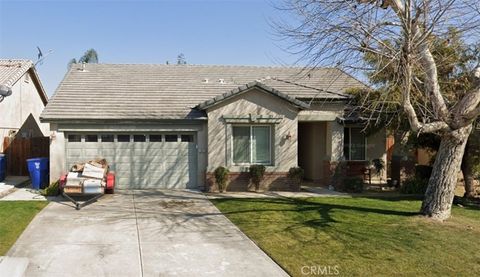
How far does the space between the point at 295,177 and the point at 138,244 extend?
869 cm

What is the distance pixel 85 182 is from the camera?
13.6 metres

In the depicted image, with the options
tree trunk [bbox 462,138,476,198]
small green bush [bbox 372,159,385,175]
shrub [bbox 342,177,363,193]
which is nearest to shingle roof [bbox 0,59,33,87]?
shrub [bbox 342,177,363,193]

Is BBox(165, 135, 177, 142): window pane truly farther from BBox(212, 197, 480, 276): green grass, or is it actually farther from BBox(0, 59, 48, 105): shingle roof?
BBox(0, 59, 48, 105): shingle roof

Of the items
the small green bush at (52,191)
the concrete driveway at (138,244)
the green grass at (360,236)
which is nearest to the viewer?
the concrete driveway at (138,244)

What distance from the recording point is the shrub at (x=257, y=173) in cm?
1619

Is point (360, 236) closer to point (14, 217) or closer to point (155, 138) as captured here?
point (14, 217)

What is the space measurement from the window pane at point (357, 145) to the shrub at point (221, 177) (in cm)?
580

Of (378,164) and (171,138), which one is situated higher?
(171,138)

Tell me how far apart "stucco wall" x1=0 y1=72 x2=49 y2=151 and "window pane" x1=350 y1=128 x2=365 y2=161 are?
14.9 m

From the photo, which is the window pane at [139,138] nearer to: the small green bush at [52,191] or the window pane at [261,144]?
the small green bush at [52,191]

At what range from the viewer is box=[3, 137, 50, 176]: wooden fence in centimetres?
2042

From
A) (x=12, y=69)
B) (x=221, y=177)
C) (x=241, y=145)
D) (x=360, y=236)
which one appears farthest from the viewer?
(x=12, y=69)

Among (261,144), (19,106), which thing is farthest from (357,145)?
(19,106)

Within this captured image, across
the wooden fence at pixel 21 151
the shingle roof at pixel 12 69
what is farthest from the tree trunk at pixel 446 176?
the shingle roof at pixel 12 69
